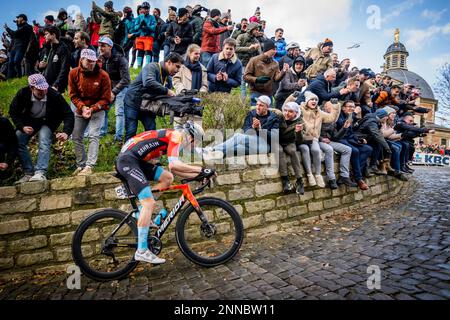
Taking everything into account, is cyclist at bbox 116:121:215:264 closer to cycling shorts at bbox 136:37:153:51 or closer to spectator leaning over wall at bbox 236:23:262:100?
spectator leaning over wall at bbox 236:23:262:100

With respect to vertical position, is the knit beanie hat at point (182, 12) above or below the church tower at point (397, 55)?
below

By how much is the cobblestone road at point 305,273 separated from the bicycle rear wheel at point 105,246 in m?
0.18

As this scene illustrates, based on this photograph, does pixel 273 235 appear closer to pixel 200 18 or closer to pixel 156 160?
pixel 156 160

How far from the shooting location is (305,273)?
3641mm

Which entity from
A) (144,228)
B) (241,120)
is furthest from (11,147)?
(241,120)

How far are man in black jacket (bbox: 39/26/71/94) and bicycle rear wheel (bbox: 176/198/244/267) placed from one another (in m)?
4.58

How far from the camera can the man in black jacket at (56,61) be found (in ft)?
20.9

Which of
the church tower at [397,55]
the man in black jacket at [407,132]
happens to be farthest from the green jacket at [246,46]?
the church tower at [397,55]

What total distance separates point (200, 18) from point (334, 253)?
8843mm

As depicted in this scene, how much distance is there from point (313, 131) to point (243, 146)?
6.64 ft

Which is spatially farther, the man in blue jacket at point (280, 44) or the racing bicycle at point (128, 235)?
the man in blue jacket at point (280, 44)

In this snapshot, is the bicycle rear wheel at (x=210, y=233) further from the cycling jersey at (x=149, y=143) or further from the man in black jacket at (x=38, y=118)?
the man in black jacket at (x=38, y=118)

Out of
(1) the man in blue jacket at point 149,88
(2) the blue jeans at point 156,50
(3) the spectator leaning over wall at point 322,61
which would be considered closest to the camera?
(1) the man in blue jacket at point 149,88

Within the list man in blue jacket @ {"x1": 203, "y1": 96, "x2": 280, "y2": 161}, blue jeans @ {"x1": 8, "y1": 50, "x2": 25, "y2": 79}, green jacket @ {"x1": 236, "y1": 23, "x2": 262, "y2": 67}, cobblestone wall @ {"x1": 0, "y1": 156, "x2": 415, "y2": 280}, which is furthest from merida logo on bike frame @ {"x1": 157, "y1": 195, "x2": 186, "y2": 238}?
blue jeans @ {"x1": 8, "y1": 50, "x2": 25, "y2": 79}
